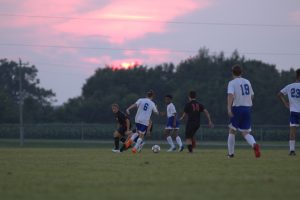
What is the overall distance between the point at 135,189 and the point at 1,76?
9200 centimetres

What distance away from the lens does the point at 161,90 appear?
82938mm

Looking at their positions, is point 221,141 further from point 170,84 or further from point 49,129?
point 170,84

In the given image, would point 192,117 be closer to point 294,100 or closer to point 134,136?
point 134,136

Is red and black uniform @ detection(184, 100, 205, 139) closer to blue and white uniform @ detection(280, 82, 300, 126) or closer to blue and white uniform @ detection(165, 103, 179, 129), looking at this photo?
blue and white uniform @ detection(165, 103, 179, 129)

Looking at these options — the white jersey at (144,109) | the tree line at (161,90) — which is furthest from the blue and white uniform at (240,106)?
the tree line at (161,90)

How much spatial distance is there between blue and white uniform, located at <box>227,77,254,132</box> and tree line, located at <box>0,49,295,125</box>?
4632cm

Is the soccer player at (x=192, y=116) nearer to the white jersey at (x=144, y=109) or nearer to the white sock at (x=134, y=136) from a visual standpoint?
the white jersey at (x=144, y=109)

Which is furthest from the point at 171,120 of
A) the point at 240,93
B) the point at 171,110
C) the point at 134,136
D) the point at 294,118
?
the point at 240,93

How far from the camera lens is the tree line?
6788 cm

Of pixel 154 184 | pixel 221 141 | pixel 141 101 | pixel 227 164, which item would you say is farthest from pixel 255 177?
pixel 221 141

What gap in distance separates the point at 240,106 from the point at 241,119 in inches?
11.8

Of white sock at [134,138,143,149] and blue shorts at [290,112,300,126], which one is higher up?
blue shorts at [290,112,300,126]

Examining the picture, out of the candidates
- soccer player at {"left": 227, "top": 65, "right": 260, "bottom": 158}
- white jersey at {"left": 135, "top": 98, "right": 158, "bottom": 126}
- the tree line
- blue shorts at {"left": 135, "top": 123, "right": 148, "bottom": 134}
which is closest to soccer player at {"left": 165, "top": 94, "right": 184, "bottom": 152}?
white jersey at {"left": 135, "top": 98, "right": 158, "bottom": 126}

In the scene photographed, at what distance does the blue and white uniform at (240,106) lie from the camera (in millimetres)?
16250
